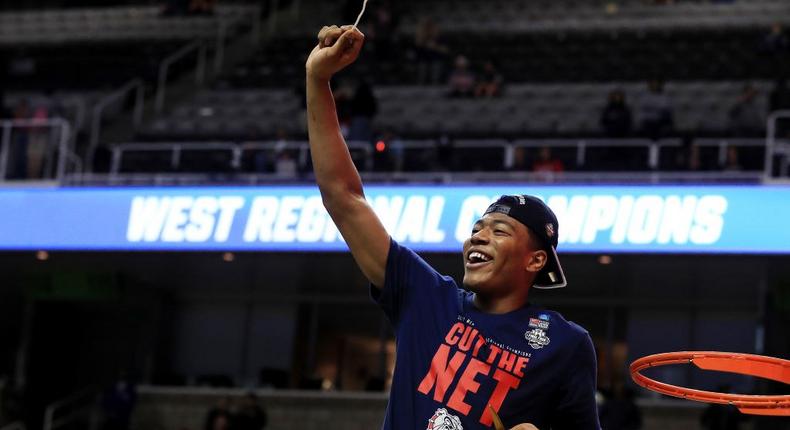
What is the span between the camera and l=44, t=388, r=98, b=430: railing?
20672 millimetres

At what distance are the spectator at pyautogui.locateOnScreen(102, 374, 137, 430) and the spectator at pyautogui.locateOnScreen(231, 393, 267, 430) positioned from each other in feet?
7.54

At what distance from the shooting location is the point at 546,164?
56.3 feet

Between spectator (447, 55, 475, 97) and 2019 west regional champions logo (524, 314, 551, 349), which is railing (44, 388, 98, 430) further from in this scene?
2019 west regional champions logo (524, 314, 551, 349)

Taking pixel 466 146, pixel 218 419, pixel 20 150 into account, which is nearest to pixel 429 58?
pixel 466 146

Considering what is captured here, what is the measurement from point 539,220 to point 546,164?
13260 mm

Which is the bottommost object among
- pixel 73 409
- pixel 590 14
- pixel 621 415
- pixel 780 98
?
pixel 73 409

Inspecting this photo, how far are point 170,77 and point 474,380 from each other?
68.2 feet

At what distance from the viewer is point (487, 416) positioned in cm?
373

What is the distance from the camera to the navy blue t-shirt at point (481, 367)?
12.3ft

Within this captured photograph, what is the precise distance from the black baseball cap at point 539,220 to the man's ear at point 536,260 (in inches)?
0.6

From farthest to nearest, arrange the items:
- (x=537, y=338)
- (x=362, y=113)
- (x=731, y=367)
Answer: (x=362, y=113) < (x=731, y=367) < (x=537, y=338)

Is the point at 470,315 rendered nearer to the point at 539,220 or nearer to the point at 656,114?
the point at 539,220

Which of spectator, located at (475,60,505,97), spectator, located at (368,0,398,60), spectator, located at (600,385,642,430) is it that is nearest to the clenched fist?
spectator, located at (600,385,642,430)

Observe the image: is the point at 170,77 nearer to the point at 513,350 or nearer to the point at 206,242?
the point at 206,242
